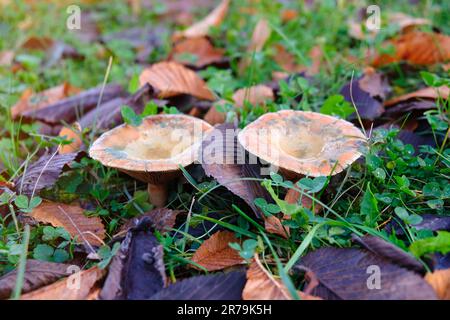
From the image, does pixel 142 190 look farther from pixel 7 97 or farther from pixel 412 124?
pixel 412 124

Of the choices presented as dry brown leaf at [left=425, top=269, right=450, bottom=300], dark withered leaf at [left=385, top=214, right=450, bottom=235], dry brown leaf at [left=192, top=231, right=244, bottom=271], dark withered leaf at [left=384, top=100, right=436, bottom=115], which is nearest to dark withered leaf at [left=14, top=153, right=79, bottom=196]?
dry brown leaf at [left=192, top=231, right=244, bottom=271]

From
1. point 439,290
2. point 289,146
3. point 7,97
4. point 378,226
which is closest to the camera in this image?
point 439,290

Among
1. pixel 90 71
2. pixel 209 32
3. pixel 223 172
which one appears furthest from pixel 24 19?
pixel 223 172

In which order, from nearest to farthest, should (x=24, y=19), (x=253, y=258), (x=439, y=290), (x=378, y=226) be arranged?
(x=439, y=290) < (x=253, y=258) < (x=378, y=226) < (x=24, y=19)

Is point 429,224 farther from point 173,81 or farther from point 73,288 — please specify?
point 173,81

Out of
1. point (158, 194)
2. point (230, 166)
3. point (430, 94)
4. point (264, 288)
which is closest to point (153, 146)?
point (158, 194)
